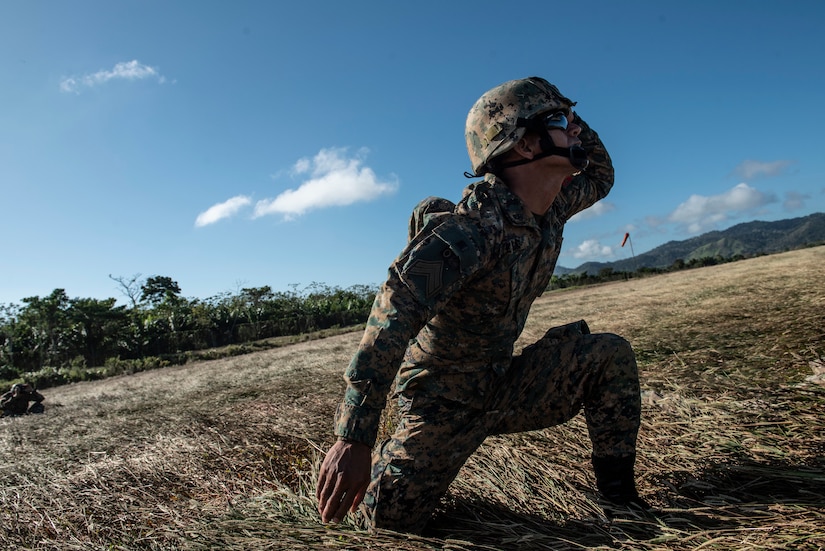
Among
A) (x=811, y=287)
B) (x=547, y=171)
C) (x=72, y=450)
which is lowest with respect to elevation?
(x=72, y=450)

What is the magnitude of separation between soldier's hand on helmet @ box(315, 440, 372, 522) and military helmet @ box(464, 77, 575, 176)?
1340 millimetres

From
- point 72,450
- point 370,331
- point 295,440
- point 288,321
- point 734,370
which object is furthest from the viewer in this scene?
point 288,321

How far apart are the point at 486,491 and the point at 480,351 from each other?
2.10 ft

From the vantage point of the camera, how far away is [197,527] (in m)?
2.28

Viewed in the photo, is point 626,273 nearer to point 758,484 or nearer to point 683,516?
point 758,484

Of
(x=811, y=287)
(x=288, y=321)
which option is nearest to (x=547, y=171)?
(x=811, y=287)

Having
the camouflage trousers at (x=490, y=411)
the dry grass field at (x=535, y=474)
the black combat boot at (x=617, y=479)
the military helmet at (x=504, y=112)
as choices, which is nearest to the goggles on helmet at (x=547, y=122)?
the military helmet at (x=504, y=112)

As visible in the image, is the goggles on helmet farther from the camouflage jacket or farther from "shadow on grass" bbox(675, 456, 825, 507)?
"shadow on grass" bbox(675, 456, 825, 507)

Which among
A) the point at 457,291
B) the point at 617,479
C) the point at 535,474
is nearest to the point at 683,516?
the point at 617,479

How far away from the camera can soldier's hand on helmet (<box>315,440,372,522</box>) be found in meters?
1.63

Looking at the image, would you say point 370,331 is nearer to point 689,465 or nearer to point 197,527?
point 197,527

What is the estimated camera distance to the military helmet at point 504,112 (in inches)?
87.9

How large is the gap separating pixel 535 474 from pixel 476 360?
632 millimetres

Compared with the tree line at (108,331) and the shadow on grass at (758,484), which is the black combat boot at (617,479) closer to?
the shadow on grass at (758,484)
